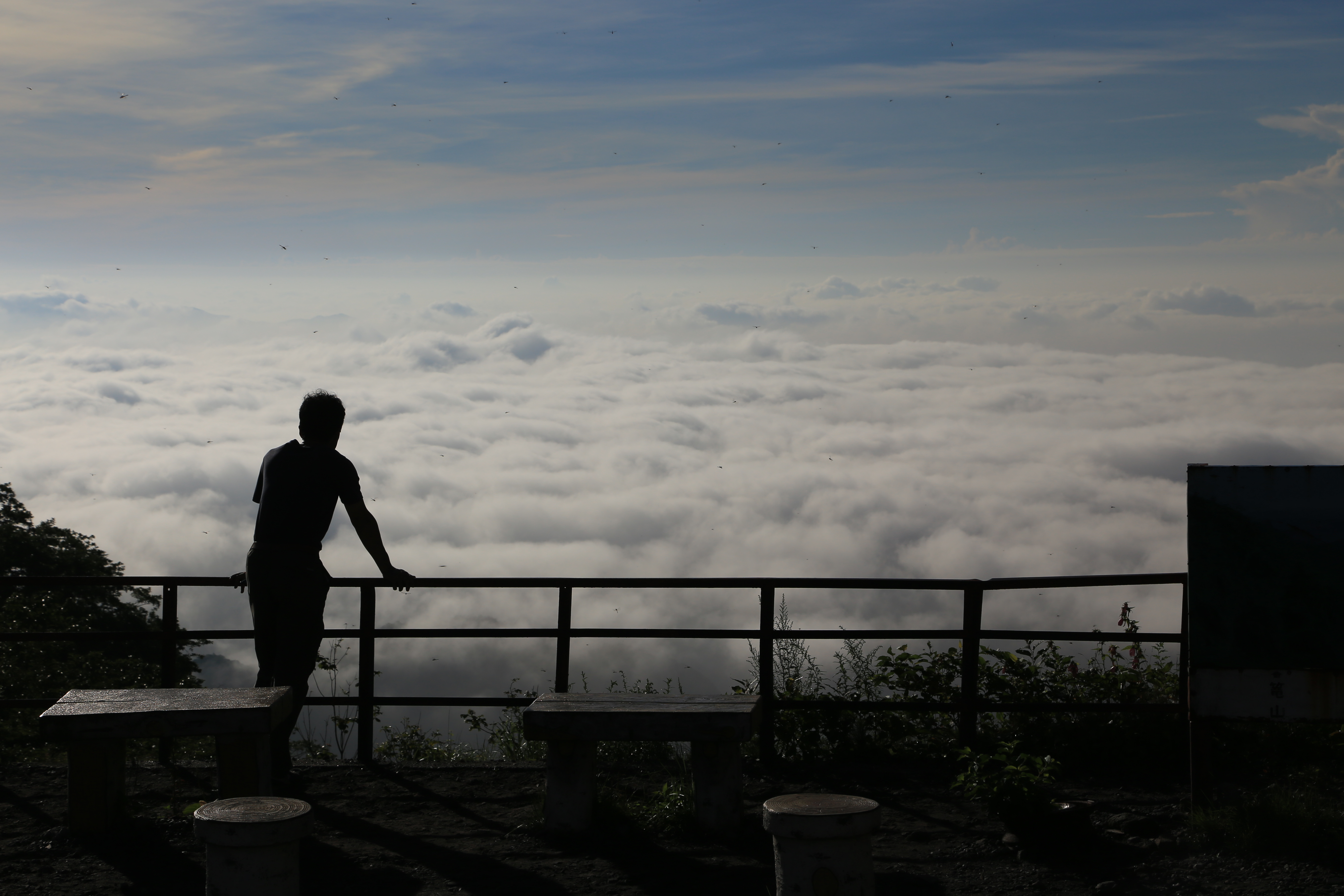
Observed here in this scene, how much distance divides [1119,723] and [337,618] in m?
178

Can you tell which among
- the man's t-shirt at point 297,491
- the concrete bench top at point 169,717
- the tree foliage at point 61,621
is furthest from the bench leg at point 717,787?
the tree foliage at point 61,621

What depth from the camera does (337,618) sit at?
17388cm

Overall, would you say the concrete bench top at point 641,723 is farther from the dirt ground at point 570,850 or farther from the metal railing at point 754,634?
the metal railing at point 754,634

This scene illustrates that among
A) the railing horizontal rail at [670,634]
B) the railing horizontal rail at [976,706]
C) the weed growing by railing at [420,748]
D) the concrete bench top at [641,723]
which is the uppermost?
the railing horizontal rail at [670,634]

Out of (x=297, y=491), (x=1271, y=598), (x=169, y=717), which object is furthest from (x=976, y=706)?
(x=169, y=717)

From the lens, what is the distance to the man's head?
579cm

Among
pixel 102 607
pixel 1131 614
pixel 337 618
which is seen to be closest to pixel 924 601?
pixel 337 618

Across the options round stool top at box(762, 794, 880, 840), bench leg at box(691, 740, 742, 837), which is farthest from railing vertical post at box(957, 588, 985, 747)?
round stool top at box(762, 794, 880, 840)

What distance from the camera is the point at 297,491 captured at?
18.7 ft

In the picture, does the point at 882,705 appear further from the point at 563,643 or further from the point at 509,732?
the point at 509,732

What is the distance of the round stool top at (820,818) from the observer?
403 centimetres

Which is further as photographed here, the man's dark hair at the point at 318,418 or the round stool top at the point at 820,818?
the man's dark hair at the point at 318,418

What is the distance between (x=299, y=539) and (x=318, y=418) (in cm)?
65

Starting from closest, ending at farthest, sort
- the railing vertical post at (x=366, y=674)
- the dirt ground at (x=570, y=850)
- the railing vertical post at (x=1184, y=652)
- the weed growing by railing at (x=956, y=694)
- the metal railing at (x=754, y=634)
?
1. the dirt ground at (x=570, y=850)
2. the railing vertical post at (x=1184, y=652)
3. the metal railing at (x=754, y=634)
4. the weed growing by railing at (x=956, y=694)
5. the railing vertical post at (x=366, y=674)
